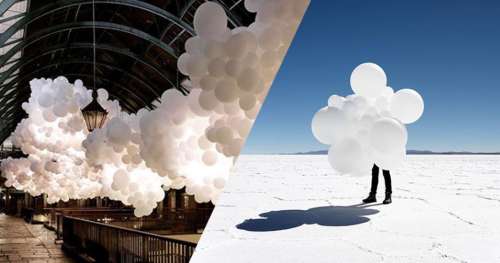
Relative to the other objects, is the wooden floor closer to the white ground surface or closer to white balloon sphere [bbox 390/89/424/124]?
the white ground surface

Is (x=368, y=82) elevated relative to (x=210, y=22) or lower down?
lower down

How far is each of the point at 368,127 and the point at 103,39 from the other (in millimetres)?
12915

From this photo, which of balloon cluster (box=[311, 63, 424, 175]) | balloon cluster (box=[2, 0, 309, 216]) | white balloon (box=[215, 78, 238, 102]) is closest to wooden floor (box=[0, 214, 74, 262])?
balloon cluster (box=[2, 0, 309, 216])

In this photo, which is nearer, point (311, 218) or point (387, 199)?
point (311, 218)

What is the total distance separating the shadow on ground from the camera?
9.66 ft

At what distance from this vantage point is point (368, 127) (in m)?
2.61

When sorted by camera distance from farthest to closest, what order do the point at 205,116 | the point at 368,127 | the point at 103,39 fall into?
1. the point at 103,39
2. the point at 368,127
3. the point at 205,116

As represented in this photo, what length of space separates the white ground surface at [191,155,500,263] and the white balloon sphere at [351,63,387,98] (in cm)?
74

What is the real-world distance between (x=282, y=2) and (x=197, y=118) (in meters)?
0.77

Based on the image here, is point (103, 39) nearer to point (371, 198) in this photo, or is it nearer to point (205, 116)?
point (371, 198)

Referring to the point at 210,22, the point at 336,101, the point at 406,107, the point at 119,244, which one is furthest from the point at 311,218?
the point at 119,244

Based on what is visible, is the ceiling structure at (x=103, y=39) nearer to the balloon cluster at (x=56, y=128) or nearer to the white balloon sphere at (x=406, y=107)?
the balloon cluster at (x=56, y=128)

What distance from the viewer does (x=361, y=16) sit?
3.70m

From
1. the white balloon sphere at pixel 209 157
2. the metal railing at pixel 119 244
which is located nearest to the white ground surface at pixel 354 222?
the white balloon sphere at pixel 209 157
